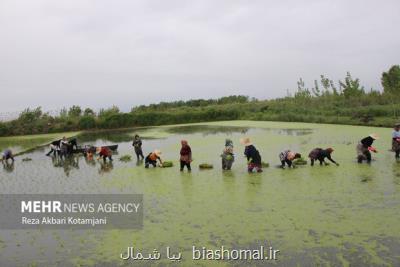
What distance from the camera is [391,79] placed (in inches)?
1389

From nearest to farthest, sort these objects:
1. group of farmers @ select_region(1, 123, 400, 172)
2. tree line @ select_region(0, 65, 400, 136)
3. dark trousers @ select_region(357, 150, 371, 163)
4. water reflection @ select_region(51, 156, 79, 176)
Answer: group of farmers @ select_region(1, 123, 400, 172) < dark trousers @ select_region(357, 150, 371, 163) < water reflection @ select_region(51, 156, 79, 176) < tree line @ select_region(0, 65, 400, 136)

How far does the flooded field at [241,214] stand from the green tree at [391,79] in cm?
2282

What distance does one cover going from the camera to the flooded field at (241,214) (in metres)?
6.02

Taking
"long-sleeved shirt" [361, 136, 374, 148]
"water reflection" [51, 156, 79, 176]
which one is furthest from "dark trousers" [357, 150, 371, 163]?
"water reflection" [51, 156, 79, 176]

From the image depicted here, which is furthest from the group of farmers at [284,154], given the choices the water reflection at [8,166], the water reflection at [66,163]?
the water reflection at [8,166]

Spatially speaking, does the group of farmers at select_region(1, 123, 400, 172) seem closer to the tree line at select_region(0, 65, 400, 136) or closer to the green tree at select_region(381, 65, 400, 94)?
the tree line at select_region(0, 65, 400, 136)

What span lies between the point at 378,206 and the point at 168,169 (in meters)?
6.91

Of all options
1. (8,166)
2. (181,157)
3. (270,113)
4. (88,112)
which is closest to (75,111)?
(88,112)

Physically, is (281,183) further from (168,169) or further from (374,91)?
(374,91)

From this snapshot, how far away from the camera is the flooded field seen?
6.02 m

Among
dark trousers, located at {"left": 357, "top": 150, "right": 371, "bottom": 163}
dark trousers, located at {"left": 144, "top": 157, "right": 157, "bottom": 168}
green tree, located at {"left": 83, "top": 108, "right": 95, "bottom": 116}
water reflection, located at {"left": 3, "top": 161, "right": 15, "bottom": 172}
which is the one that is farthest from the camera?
green tree, located at {"left": 83, "top": 108, "right": 95, "bottom": 116}

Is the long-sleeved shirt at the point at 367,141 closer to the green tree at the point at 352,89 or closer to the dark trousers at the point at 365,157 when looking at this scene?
the dark trousers at the point at 365,157

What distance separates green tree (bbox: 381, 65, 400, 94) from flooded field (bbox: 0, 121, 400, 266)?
22817mm

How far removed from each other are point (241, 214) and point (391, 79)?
3219 centimetres
